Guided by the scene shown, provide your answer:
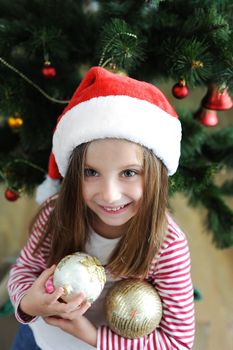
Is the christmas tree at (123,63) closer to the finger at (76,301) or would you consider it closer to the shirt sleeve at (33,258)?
the shirt sleeve at (33,258)

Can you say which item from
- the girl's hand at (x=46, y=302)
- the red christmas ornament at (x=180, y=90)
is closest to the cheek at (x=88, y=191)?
the girl's hand at (x=46, y=302)

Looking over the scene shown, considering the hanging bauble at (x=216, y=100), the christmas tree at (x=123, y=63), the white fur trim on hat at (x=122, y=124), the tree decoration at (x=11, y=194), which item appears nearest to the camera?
the white fur trim on hat at (x=122, y=124)

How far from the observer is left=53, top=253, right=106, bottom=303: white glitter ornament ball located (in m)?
0.62

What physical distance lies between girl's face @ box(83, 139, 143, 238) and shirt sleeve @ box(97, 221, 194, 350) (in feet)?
0.35

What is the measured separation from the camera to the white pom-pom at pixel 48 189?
0.86 metres

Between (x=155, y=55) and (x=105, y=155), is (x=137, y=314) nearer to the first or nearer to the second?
(x=105, y=155)

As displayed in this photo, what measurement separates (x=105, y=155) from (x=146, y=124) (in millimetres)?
77

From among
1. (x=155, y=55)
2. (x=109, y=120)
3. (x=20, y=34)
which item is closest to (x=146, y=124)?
(x=109, y=120)

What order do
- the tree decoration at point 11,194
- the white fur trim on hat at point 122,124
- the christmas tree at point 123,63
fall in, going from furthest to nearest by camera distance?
the tree decoration at point 11,194, the christmas tree at point 123,63, the white fur trim on hat at point 122,124

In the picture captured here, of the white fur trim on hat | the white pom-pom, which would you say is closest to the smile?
the white fur trim on hat

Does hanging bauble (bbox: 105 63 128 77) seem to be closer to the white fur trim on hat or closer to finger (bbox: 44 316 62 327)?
the white fur trim on hat

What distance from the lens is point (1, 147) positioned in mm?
1000

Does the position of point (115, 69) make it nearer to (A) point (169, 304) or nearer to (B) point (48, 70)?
(B) point (48, 70)

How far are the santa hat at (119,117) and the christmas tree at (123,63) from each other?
0.28 ft
